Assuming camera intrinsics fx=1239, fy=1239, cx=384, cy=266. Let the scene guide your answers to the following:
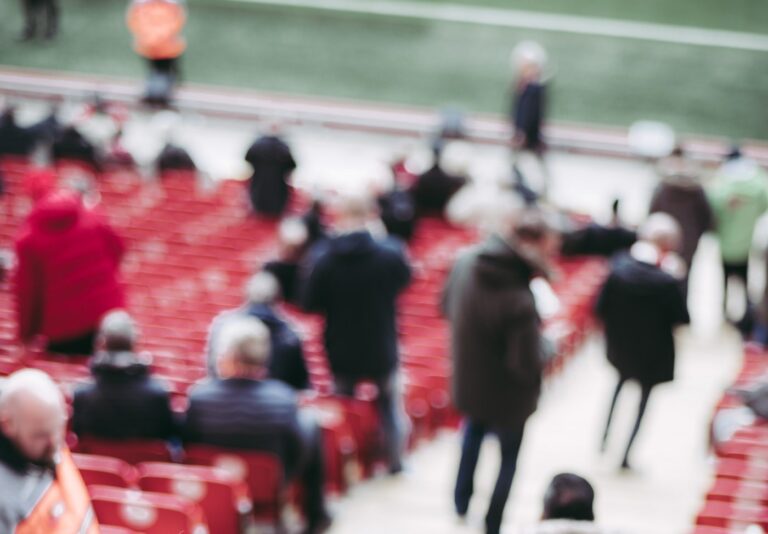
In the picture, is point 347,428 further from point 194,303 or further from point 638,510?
point 194,303

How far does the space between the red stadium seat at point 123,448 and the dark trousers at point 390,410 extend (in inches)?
56.1

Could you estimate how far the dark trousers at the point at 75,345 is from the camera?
20.6 ft

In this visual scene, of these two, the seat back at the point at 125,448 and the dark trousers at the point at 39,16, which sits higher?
the dark trousers at the point at 39,16

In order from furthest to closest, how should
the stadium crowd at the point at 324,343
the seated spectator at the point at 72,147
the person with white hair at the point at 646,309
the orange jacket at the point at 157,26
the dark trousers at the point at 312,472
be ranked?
the orange jacket at the point at 157,26, the seated spectator at the point at 72,147, the person with white hair at the point at 646,309, the dark trousers at the point at 312,472, the stadium crowd at the point at 324,343

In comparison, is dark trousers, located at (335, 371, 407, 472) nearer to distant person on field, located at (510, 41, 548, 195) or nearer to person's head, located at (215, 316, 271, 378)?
person's head, located at (215, 316, 271, 378)

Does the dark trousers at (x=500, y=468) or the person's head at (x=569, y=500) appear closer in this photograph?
the person's head at (x=569, y=500)

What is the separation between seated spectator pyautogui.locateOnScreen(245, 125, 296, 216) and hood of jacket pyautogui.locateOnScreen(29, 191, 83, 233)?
376cm

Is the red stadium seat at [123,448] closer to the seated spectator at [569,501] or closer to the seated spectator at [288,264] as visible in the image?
the seated spectator at [569,501]

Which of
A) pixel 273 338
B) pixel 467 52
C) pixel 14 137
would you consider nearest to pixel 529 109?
pixel 467 52

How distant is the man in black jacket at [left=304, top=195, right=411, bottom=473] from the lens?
567cm

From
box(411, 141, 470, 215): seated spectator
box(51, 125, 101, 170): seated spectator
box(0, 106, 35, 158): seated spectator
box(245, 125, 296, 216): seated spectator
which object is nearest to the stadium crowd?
box(245, 125, 296, 216): seated spectator

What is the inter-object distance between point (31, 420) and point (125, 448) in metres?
1.46

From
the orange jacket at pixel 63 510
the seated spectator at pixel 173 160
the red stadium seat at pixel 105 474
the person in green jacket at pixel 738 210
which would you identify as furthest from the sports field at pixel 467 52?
the orange jacket at pixel 63 510

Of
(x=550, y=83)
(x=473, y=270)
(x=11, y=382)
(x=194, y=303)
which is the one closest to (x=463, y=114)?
(x=550, y=83)
